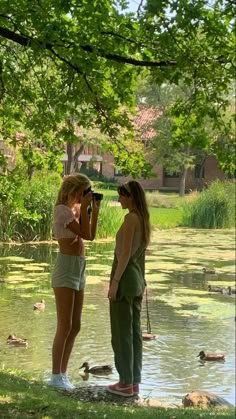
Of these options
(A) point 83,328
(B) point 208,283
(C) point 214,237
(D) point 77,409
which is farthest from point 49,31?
(C) point 214,237

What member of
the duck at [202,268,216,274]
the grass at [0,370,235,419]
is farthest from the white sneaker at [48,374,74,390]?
the duck at [202,268,216,274]

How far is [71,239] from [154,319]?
514 cm

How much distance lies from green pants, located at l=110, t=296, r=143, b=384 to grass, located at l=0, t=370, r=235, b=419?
0.95 feet

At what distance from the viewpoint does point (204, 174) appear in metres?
42.7

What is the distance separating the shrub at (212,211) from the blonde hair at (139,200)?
66.4ft

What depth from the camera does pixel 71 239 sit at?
4.80m

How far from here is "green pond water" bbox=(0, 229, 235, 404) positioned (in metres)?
6.86

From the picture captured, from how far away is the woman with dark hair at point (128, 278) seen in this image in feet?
15.4

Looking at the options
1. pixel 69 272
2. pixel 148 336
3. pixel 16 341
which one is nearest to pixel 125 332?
pixel 69 272

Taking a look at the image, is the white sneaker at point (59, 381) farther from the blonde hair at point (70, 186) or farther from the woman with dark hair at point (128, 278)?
the blonde hair at point (70, 186)

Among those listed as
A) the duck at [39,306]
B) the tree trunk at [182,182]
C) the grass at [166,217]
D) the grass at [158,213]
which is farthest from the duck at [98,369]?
the tree trunk at [182,182]

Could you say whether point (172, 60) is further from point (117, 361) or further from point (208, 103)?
point (117, 361)

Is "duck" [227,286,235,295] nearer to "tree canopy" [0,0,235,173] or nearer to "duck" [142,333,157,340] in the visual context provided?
"duck" [142,333,157,340]

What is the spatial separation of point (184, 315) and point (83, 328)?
1.88 metres
